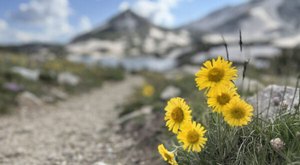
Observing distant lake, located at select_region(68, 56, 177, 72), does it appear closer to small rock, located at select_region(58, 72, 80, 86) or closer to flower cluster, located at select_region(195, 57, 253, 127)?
small rock, located at select_region(58, 72, 80, 86)

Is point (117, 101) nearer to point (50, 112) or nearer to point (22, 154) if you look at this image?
point (50, 112)

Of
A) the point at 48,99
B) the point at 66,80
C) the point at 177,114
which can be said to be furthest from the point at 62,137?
the point at 66,80

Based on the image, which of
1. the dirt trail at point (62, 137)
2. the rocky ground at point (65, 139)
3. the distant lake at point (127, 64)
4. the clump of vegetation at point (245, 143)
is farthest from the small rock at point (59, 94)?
the distant lake at point (127, 64)

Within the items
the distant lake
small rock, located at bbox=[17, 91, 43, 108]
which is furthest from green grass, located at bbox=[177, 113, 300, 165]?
the distant lake

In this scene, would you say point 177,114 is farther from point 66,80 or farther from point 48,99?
point 66,80

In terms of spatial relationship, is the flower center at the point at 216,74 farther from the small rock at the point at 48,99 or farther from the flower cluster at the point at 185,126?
the small rock at the point at 48,99

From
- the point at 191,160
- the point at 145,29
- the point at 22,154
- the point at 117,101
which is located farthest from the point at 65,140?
the point at 145,29

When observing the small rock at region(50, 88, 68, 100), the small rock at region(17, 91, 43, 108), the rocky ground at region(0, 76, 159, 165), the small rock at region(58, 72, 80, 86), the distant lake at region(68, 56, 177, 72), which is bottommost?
the rocky ground at region(0, 76, 159, 165)
